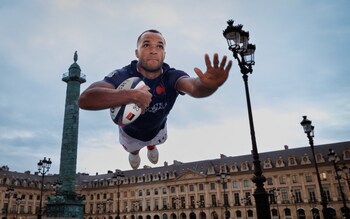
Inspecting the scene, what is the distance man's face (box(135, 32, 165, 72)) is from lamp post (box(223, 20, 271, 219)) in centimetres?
471

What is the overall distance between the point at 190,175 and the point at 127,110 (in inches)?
2754

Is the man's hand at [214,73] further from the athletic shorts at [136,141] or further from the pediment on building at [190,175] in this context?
the pediment on building at [190,175]

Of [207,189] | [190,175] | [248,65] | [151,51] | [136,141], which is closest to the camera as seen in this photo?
[151,51]

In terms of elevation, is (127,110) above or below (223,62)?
below

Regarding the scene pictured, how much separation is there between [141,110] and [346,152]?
213ft

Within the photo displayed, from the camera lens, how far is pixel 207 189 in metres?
70.5

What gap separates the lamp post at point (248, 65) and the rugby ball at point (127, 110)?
15.2ft

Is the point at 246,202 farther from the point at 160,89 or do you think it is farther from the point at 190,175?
the point at 160,89

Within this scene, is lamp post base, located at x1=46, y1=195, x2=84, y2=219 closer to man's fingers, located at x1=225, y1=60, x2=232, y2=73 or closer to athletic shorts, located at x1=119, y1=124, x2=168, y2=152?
athletic shorts, located at x1=119, y1=124, x2=168, y2=152

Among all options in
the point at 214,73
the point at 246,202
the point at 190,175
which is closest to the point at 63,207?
the point at 190,175

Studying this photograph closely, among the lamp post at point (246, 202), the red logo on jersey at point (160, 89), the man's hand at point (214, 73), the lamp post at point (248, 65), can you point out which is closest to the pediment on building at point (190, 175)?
the lamp post at point (246, 202)

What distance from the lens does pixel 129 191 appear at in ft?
260

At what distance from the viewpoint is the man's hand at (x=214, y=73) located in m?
4.26

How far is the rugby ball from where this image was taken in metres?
4.82
